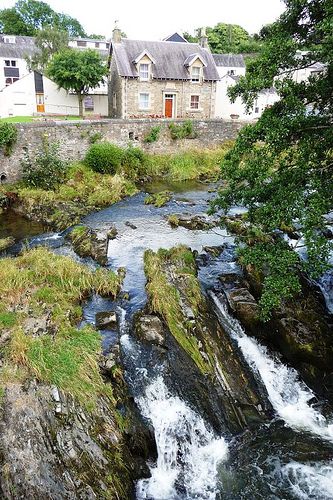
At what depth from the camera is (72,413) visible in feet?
31.4

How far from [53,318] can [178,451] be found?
5.39 metres

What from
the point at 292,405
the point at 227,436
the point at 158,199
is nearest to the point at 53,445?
the point at 227,436

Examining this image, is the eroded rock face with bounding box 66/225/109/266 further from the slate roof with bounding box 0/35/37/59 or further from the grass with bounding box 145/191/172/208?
the slate roof with bounding box 0/35/37/59

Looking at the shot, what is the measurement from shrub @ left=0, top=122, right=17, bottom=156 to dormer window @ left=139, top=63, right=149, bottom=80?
17.5 meters

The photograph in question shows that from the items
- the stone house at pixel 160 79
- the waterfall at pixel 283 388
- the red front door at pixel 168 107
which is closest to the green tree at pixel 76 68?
the stone house at pixel 160 79

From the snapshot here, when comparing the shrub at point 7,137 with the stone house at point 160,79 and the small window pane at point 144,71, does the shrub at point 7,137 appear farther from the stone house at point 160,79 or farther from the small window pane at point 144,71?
the small window pane at point 144,71

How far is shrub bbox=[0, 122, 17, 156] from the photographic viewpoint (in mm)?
25822

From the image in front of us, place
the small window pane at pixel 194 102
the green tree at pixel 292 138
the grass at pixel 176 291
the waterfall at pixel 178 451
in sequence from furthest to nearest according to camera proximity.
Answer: the small window pane at pixel 194 102
the grass at pixel 176 291
the green tree at pixel 292 138
the waterfall at pixel 178 451

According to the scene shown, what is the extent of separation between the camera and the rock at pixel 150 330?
12414 mm

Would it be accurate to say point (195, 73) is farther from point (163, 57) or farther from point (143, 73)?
point (143, 73)

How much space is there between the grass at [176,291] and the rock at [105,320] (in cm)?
134

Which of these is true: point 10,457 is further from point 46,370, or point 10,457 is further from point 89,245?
point 89,245

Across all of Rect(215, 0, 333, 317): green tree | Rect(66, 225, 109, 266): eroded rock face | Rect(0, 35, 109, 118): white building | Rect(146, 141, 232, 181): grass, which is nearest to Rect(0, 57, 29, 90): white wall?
Rect(0, 35, 109, 118): white building

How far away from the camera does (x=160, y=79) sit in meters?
40.1
